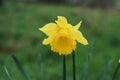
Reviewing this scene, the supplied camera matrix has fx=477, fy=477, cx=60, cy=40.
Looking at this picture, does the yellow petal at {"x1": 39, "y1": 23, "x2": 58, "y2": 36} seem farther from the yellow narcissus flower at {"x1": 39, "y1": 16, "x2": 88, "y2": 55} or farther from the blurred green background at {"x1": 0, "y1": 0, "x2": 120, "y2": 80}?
the blurred green background at {"x1": 0, "y1": 0, "x2": 120, "y2": 80}

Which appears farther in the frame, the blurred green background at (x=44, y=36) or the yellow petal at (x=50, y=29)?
the blurred green background at (x=44, y=36)

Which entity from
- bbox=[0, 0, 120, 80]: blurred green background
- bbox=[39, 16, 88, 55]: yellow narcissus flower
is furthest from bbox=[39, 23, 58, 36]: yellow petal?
bbox=[0, 0, 120, 80]: blurred green background

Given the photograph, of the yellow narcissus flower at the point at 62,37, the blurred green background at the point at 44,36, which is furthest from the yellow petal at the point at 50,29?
the blurred green background at the point at 44,36

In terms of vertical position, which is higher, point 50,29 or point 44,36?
point 50,29

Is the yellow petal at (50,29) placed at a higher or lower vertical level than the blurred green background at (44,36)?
higher

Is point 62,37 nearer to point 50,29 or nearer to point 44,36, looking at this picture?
point 50,29

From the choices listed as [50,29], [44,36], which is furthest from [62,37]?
[44,36]

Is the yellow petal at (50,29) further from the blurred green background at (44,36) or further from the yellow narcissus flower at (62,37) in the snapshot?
the blurred green background at (44,36)

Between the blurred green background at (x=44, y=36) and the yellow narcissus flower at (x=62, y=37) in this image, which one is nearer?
the yellow narcissus flower at (x=62, y=37)
